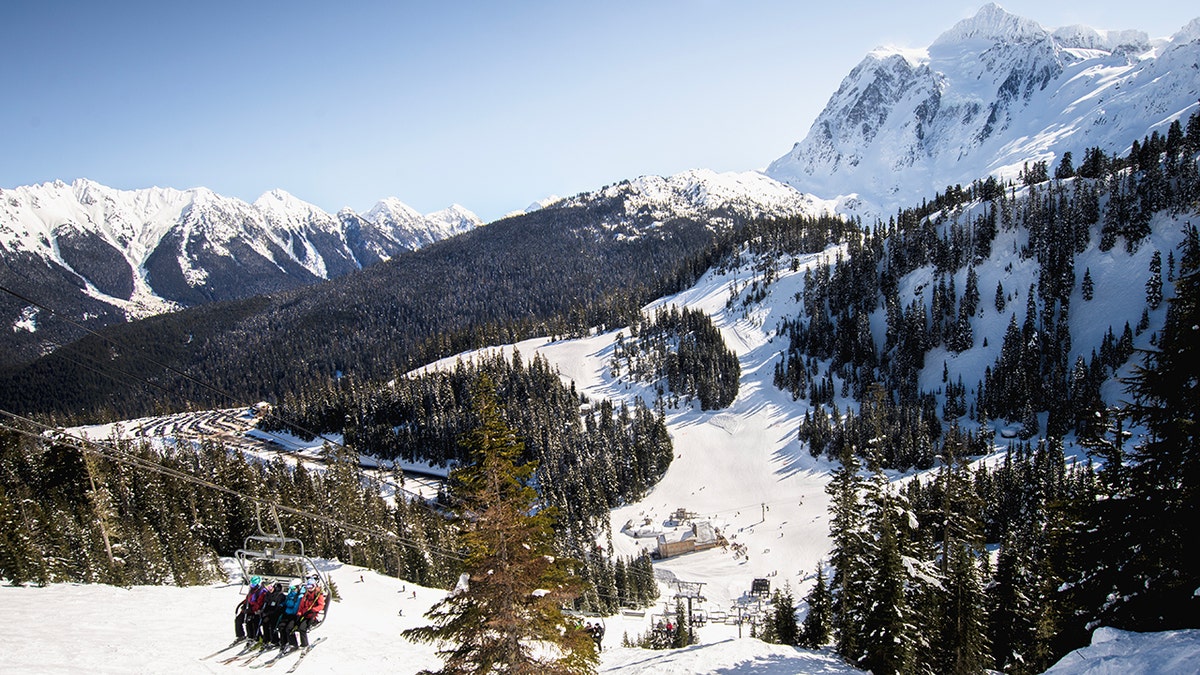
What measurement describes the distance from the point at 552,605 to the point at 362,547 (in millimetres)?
58035

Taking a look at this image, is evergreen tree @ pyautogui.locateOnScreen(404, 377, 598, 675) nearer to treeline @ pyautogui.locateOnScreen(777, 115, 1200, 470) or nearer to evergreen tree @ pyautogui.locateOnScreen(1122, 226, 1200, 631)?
evergreen tree @ pyautogui.locateOnScreen(1122, 226, 1200, 631)

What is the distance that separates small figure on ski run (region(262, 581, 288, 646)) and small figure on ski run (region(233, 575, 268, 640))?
223mm

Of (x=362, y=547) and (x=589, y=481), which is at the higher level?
(x=362, y=547)

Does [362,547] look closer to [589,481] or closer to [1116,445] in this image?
[589,481]

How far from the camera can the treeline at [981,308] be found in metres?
121

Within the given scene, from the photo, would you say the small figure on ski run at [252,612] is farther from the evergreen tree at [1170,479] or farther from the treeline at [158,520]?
the evergreen tree at [1170,479]

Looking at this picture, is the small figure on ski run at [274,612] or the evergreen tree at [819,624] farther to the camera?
the evergreen tree at [819,624]

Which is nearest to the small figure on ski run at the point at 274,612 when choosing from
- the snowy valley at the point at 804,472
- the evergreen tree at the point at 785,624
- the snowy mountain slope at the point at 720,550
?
the snowy valley at the point at 804,472

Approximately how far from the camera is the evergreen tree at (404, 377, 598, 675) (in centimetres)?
1483

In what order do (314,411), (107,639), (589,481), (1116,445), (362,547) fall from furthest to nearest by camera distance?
1. (314,411)
2. (589,481)
3. (362,547)
4. (107,639)
5. (1116,445)

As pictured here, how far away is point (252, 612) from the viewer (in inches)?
811

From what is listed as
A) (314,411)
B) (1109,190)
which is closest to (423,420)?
(314,411)

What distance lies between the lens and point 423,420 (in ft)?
516

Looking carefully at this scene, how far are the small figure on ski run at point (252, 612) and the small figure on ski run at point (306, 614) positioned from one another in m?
1.13
